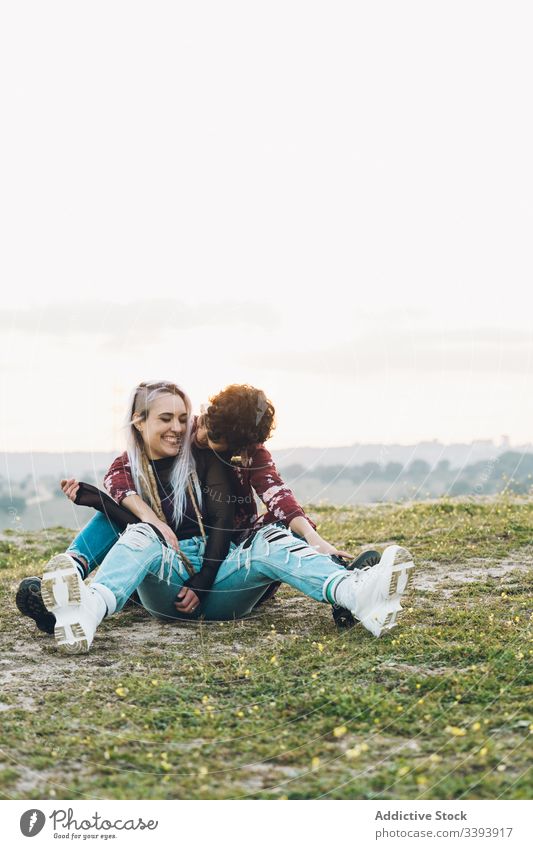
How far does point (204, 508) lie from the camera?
643 cm

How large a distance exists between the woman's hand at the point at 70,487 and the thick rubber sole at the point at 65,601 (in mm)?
714

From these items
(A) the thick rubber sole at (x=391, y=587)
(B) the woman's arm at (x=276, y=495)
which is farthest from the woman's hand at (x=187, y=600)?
(A) the thick rubber sole at (x=391, y=587)

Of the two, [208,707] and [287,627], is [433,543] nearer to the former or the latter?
[287,627]

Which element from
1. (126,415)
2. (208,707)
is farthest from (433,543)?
(208,707)

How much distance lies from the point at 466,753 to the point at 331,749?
58cm

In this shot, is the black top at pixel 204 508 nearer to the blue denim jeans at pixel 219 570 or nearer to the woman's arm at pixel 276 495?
the blue denim jeans at pixel 219 570

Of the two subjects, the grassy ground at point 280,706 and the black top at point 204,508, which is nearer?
the grassy ground at point 280,706

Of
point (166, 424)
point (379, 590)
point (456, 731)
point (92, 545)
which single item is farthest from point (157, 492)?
point (456, 731)

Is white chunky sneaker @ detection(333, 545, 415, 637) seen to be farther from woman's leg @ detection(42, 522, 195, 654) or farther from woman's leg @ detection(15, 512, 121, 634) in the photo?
woman's leg @ detection(15, 512, 121, 634)

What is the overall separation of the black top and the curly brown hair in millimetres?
223

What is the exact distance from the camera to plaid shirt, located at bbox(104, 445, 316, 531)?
6.41m

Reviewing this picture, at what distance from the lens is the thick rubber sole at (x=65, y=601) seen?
18.4ft

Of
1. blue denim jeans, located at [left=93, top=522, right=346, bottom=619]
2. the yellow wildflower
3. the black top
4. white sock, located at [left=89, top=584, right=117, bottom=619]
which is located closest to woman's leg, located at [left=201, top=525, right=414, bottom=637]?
blue denim jeans, located at [left=93, top=522, right=346, bottom=619]
